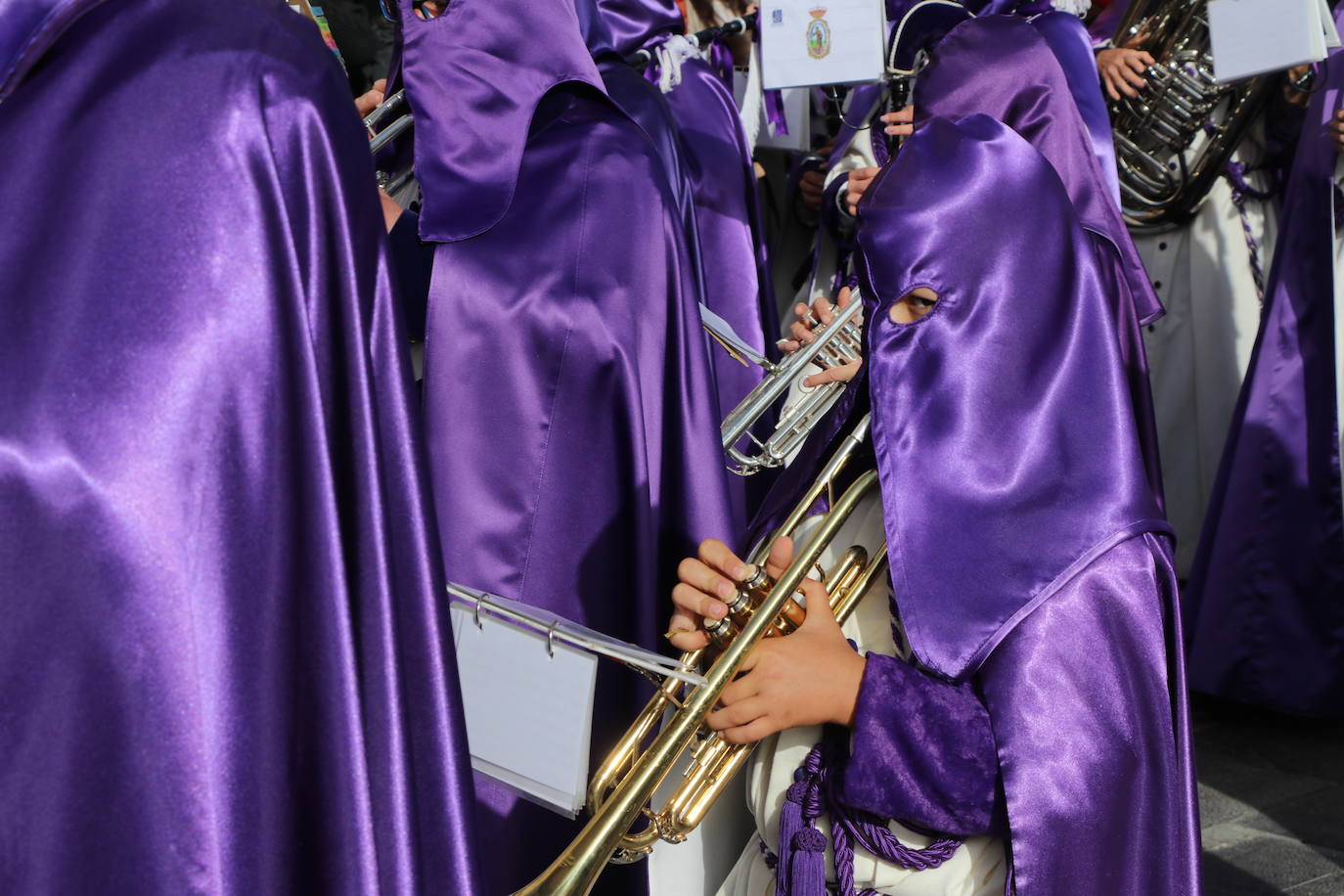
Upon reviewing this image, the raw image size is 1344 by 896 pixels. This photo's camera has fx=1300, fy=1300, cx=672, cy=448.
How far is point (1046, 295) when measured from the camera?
160 cm

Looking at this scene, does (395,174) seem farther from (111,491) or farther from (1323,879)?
(1323,879)

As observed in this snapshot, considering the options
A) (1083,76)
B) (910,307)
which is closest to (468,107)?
(910,307)

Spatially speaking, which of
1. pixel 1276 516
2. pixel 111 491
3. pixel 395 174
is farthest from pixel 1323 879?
pixel 111 491

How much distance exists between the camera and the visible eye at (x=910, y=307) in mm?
1644

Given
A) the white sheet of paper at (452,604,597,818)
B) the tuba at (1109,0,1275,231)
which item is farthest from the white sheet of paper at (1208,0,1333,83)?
the white sheet of paper at (452,604,597,818)

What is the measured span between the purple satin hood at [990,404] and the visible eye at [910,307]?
0.05ft

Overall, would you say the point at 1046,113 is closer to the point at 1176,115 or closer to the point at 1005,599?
the point at 1176,115

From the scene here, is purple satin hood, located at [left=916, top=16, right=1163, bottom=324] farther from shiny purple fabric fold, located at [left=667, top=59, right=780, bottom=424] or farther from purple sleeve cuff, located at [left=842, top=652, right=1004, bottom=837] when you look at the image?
purple sleeve cuff, located at [left=842, top=652, right=1004, bottom=837]

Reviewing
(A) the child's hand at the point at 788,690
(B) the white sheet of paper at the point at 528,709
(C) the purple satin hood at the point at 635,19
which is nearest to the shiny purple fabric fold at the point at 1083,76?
(C) the purple satin hood at the point at 635,19

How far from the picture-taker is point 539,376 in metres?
2.26

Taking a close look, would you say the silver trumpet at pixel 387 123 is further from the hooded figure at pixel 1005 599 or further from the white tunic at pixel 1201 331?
the white tunic at pixel 1201 331

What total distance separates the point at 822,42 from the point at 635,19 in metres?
0.97

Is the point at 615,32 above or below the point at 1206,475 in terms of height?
above

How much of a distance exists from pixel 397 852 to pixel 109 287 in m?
0.52
